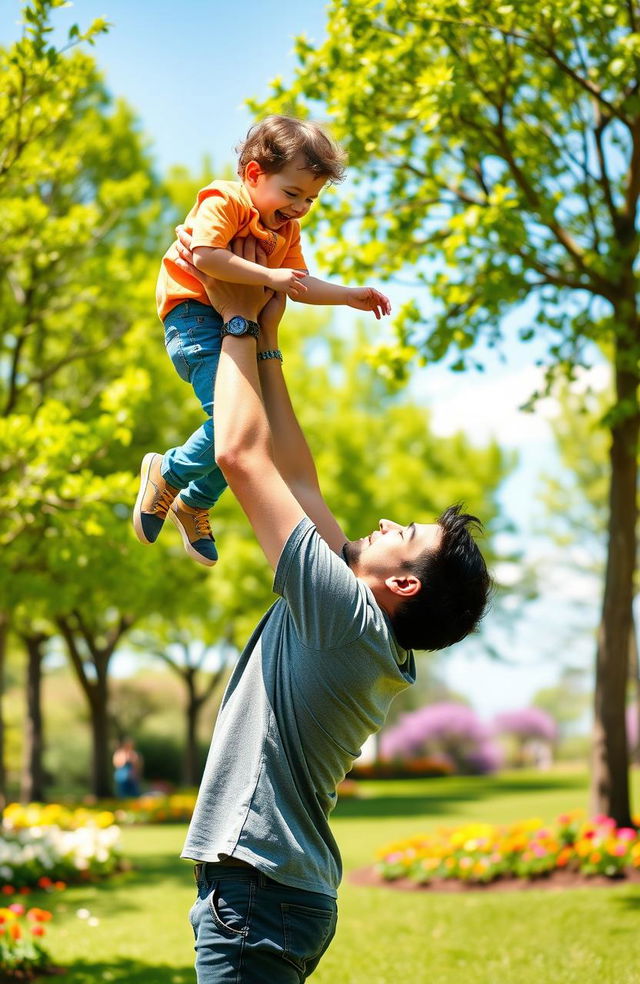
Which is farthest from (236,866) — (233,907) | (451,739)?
(451,739)

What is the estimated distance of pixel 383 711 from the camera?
257 centimetres

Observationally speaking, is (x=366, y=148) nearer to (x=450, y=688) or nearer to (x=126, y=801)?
(x=126, y=801)

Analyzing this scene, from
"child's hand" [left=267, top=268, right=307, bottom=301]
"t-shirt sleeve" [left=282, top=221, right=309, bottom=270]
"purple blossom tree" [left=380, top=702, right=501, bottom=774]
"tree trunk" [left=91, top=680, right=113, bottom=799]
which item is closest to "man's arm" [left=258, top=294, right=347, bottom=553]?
"child's hand" [left=267, top=268, right=307, bottom=301]

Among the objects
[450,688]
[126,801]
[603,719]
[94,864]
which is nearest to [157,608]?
[126,801]

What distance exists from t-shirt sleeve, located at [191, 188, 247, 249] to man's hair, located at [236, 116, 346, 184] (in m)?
0.15

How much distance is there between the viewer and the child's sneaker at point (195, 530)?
10.4 feet

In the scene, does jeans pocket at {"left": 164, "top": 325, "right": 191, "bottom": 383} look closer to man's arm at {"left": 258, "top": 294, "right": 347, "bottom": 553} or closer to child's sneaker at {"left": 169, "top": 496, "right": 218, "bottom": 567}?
man's arm at {"left": 258, "top": 294, "right": 347, "bottom": 553}

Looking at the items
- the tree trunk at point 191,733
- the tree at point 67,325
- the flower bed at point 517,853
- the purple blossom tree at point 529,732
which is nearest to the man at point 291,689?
the tree at point 67,325

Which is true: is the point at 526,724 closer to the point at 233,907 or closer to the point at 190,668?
the point at 190,668

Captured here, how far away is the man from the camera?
91.4 inches

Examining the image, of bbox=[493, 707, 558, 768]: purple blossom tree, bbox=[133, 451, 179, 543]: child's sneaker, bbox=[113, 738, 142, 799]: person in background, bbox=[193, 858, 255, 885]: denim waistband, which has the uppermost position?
bbox=[133, 451, 179, 543]: child's sneaker

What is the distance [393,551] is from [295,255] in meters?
1.11

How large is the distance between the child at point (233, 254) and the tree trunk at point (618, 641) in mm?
7351

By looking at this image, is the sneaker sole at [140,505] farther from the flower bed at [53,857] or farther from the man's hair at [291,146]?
the flower bed at [53,857]
